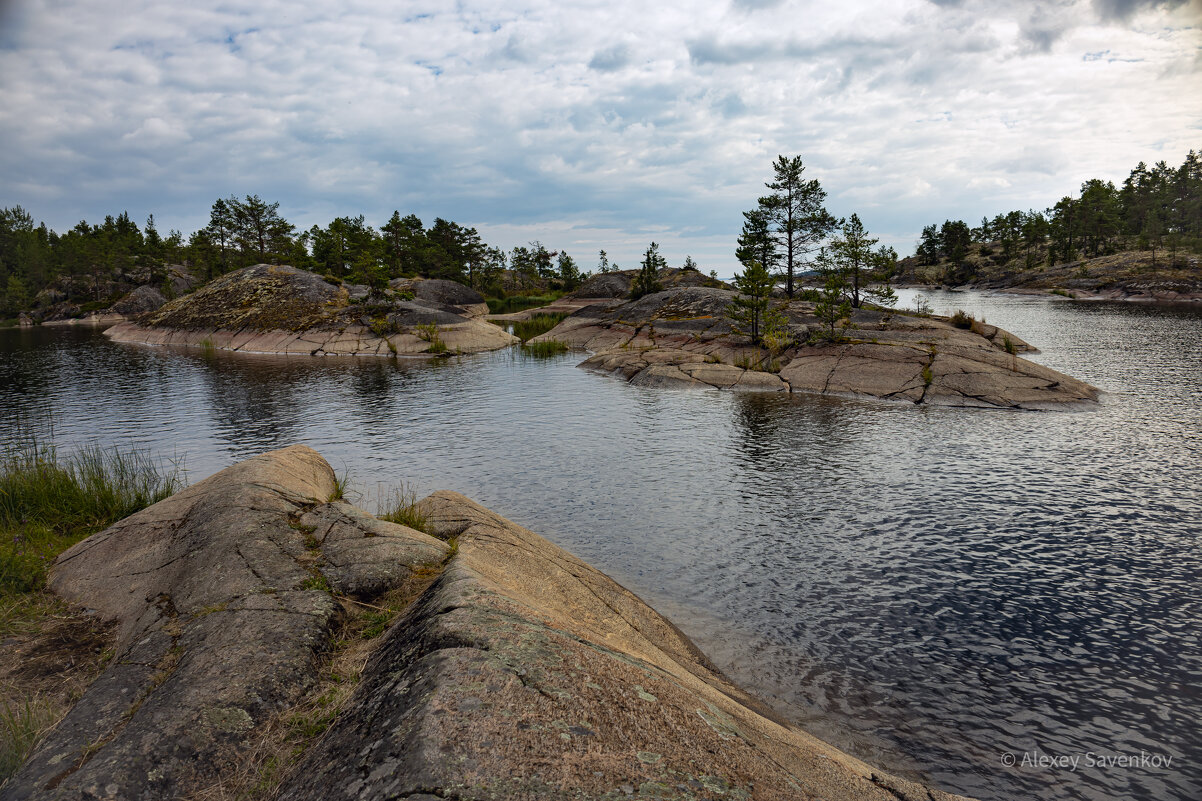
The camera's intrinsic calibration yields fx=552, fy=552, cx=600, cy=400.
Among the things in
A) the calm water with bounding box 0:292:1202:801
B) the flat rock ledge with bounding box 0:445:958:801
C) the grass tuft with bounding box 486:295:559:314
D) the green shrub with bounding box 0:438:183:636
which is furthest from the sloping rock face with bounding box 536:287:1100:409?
the grass tuft with bounding box 486:295:559:314

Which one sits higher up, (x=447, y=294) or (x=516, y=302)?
(x=447, y=294)

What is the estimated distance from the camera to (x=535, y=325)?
71.6m

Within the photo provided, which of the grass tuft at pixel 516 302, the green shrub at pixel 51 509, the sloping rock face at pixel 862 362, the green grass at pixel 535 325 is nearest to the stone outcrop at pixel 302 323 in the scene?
the green grass at pixel 535 325

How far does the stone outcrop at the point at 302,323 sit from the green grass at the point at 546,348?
4.59 m

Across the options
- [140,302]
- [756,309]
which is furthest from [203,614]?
[140,302]

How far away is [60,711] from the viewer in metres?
5.24

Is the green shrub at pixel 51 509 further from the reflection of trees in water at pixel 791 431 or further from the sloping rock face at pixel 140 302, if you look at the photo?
the sloping rock face at pixel 140 302

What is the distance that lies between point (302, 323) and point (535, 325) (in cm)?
2699

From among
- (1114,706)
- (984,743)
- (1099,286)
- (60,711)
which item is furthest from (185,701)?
(1099,286)

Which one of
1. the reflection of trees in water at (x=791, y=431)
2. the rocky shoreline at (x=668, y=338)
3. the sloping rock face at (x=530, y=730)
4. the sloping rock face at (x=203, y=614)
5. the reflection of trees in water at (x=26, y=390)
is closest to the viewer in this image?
the sloping rock face at (x=530, y=730)

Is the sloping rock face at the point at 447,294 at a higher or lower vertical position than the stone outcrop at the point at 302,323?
higher

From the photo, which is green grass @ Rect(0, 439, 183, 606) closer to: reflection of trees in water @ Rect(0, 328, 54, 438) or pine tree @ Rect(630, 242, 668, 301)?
reflection of trees in water @ Rect(0, 328, 54, 438)

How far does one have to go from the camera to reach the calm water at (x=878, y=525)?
6.89 meters

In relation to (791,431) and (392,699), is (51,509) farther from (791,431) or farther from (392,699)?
(791,431)
